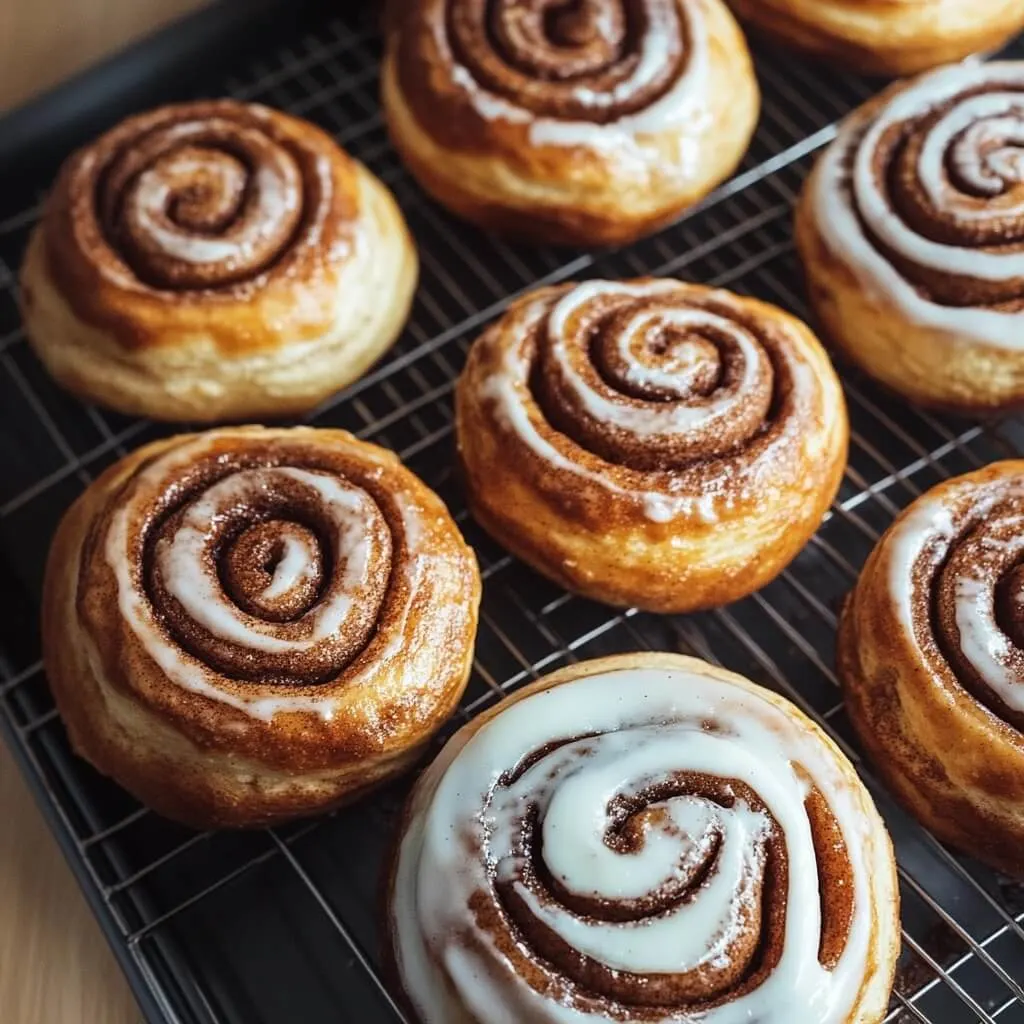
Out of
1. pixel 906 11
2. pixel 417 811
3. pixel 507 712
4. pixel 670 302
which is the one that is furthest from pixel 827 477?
pixel 906 11

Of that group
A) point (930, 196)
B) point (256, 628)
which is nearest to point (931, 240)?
point (930, 196)

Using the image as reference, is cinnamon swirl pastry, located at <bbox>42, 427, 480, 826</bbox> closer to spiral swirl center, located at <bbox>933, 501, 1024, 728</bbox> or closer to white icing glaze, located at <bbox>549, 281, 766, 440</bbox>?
white icing glaze, located at <bbox>549, 281, 766, 440</bbox>

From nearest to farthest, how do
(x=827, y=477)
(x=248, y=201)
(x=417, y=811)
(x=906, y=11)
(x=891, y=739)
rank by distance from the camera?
(x=417, y=811) → (x=891, y=739) → (x=827, y=477) → (x=248, y=201) → (x=906, y=11)

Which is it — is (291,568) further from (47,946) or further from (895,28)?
(895,28)

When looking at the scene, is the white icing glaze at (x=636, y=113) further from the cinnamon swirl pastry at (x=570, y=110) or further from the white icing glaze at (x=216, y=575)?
the white icing glaze at (x=216, y=575)

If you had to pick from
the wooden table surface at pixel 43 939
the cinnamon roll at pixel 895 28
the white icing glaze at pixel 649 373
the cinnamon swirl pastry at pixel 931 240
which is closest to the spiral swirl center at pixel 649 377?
the white icing glaze at pixel 649 373

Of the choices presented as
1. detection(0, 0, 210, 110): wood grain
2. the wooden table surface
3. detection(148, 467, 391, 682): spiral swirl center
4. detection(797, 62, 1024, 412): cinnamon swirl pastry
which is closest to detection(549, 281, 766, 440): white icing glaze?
detection(797, 62, 1024, 412): cinnamon swirl pastry

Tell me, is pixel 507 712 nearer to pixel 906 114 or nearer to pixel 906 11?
pixel 906 114
